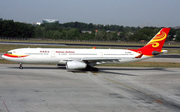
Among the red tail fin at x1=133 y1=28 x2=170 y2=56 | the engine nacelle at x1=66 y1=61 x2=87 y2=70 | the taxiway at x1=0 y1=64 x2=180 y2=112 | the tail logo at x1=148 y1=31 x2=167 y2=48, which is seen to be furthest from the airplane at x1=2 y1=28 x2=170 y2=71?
the taxiway at x1=0 y1=64 x2=180 y2=112

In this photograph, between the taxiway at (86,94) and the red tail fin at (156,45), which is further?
the red tail fin at (156,45)

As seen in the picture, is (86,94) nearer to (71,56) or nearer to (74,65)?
(74,65)

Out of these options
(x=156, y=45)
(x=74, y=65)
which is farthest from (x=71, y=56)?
(x=156, y=45)

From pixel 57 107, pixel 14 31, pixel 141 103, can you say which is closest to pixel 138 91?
pixel 141 103

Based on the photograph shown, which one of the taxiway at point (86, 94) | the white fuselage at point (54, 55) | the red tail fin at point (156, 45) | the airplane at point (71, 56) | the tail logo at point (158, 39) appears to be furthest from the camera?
the tail logo at point (158, 39)

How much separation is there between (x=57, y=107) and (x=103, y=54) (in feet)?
70.1

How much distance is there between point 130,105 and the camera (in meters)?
17.9

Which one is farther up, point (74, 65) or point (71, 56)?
point (71, 56)

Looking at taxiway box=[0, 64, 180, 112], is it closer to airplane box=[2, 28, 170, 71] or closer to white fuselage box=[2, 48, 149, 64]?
airplane box=[2, 28, 170, 71]

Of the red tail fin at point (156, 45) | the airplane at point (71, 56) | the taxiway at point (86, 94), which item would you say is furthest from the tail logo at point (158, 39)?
the taxiway at point (86, 94)

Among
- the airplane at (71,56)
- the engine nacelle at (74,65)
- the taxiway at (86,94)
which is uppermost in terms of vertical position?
the airplane at (71,56)

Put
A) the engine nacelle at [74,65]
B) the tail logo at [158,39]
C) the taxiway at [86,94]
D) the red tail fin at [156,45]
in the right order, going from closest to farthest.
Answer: the taxiway at [86,94], the engine nacelle at [74,65], the red tail fin at [156,45], the tail logo at [158,39]

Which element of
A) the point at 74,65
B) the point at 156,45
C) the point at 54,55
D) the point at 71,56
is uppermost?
the point at 156,45

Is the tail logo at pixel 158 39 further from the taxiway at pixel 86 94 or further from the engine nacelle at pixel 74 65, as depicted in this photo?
the engine nacelle at pixel 74 65
